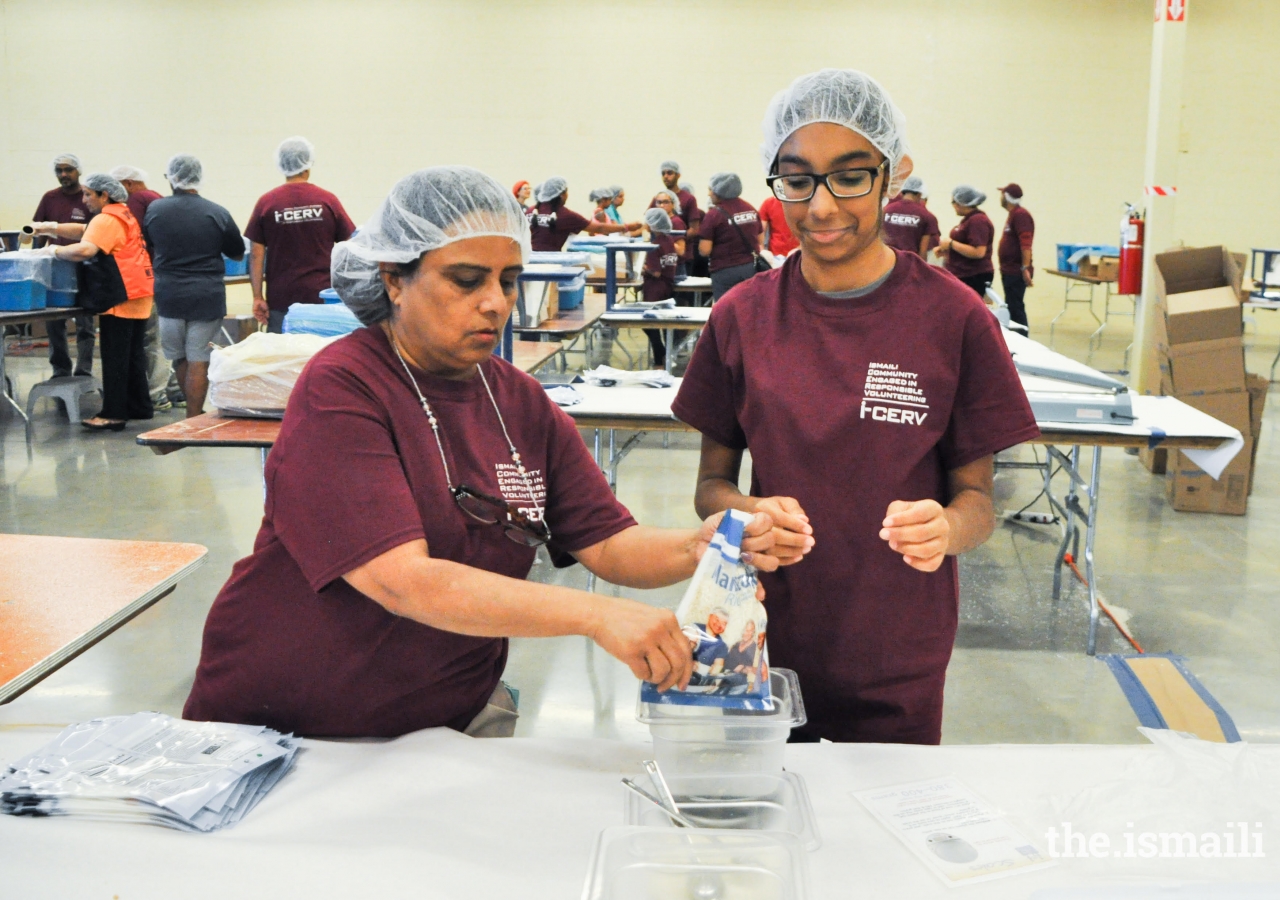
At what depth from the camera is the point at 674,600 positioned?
4285mm

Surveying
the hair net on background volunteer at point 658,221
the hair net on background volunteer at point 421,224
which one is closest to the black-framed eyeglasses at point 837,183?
the hair net on background volunteer at point 421,224

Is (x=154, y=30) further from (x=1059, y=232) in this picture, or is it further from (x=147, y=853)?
(x=147, y=853)

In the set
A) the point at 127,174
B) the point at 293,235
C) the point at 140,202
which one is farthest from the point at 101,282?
the point at 293,235

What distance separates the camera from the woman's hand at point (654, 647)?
3.92 ft

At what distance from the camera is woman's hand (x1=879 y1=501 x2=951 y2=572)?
53.6 inches

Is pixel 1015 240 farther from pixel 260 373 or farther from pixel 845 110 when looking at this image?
pixel 845 110

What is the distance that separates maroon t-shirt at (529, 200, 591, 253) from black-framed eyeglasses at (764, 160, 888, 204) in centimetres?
729

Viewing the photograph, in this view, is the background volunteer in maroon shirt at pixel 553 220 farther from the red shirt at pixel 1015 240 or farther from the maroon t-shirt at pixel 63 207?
the red shirt at pixel 1015 240

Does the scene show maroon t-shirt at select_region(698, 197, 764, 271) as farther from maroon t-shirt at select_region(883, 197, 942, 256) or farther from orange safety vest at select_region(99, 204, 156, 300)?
orange safety vest at select_region(99, 204, 156, 300)

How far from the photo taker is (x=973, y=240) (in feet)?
28.7

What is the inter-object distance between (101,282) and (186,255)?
0.73 m

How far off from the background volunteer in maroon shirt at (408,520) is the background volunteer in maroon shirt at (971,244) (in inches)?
305

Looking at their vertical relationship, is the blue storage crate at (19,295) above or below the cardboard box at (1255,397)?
above

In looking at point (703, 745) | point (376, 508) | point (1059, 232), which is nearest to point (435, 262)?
point (376, 508)
